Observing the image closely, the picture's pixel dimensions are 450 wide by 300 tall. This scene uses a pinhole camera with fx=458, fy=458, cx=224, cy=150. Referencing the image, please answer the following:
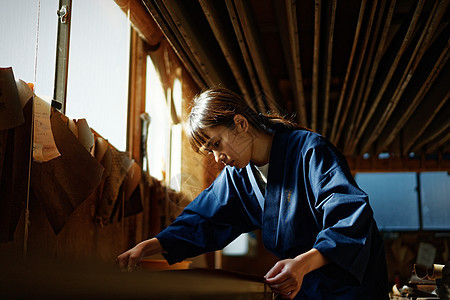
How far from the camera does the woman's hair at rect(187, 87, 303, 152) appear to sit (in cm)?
176

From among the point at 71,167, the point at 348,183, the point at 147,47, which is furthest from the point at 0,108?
the point at 147,47

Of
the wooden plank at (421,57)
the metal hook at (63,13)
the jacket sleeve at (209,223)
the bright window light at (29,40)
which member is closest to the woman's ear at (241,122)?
the jacket sleeve at (209,223)

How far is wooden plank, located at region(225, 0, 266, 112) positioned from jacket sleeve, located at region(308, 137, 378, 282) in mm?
1978

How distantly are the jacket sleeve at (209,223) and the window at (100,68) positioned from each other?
Result: 1162 mm

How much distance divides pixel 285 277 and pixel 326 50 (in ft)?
11.0

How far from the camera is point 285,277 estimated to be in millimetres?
1123

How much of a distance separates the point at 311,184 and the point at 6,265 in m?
1.29

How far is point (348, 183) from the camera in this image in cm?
141

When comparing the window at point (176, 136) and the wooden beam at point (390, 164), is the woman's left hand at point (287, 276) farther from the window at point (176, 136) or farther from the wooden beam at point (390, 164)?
the wooden beam at point (390, 164)

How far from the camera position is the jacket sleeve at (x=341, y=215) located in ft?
4.10

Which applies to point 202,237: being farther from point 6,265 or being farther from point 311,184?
point 6,265

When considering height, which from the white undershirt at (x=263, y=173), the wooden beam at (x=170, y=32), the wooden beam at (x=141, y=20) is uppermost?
the wooden beam at (x=141, y=20)

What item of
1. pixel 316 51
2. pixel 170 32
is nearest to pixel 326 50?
pixel 316 51

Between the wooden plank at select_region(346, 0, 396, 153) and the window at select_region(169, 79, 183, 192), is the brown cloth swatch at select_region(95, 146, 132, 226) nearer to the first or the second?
the window at select_region(169, 79, 183, 192)
